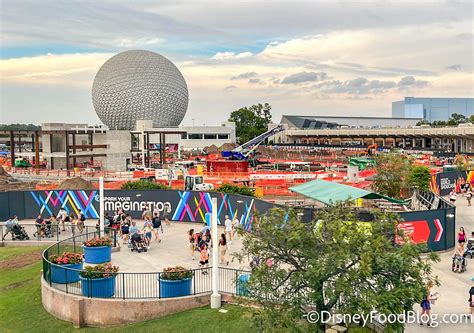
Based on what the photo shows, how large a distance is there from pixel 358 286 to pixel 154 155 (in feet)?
336

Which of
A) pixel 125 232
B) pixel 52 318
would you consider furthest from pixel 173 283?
pixel 125 232

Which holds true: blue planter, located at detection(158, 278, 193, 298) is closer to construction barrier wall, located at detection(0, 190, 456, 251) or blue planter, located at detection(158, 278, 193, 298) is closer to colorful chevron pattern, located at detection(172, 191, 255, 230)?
construction barrier wall, located at detection(0, 190, 456, 251)

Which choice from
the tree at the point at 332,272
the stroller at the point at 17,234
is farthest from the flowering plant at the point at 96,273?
the stroller at the point at 17,234

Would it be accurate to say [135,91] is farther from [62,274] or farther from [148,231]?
[62,274]

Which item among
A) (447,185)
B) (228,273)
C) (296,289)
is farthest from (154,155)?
(296,289)

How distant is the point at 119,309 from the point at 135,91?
94417mm

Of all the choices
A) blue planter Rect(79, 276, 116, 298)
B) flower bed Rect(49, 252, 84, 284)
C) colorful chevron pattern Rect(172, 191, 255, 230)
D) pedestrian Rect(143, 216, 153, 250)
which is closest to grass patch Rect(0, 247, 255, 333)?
blue planter Rect(79, 276, 116, 298)

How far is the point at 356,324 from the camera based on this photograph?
39.5 feet

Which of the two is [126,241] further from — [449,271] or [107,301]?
[449,271]

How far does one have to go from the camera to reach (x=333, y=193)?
22938mm

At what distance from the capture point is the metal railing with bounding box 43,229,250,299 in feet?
51.0

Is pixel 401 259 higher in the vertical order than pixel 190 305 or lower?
higher

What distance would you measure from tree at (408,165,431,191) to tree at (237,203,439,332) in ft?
82.9

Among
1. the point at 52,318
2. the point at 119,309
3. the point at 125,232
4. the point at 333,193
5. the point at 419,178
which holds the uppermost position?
the point at 333,193
